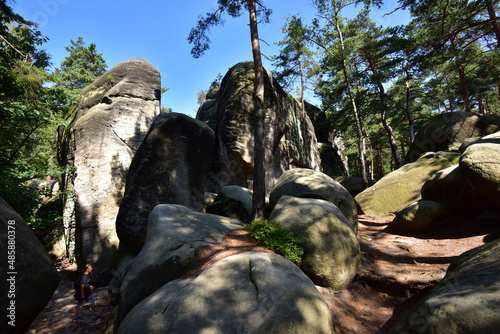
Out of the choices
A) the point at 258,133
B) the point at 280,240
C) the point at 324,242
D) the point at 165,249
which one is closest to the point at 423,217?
the point at 324,242

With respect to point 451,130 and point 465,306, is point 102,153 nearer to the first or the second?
point 465,306

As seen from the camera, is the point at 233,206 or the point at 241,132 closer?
the point at 233,206

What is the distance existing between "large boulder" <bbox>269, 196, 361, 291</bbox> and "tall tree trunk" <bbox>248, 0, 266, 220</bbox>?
1545mm

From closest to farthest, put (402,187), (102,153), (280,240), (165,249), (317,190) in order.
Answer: (165,249) → (280,240) → (317,190) → (102,153) → (402,187)

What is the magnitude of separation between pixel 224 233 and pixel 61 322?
5.17 m

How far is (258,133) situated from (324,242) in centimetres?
420

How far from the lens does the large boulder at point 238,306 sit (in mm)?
2834

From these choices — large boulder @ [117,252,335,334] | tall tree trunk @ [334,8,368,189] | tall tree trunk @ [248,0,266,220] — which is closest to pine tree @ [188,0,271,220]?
tall tree trunk @ [248,0,266,220]

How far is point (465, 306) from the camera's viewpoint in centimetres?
205

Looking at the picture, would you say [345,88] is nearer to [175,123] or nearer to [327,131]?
[327,131]

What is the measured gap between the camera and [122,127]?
10688mm

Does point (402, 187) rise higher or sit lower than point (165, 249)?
higher

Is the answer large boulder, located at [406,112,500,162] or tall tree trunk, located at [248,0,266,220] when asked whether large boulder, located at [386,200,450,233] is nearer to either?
tall tree trunk, located at [248,0,266,220]

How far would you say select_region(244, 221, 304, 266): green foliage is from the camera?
4.57 meters
